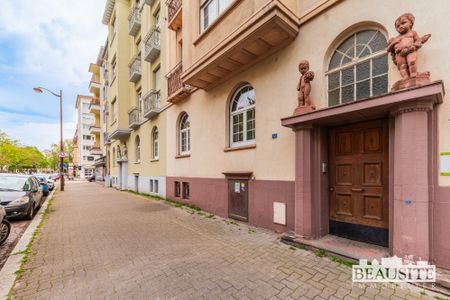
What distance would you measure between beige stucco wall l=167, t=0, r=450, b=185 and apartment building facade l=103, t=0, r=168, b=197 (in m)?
3.89

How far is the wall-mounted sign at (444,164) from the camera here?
11.0 feet

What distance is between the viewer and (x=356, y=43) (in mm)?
4617

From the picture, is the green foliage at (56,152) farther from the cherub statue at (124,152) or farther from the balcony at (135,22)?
the balcony at (135,22)

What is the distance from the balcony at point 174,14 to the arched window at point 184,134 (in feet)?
13.9

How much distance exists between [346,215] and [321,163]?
1.22m

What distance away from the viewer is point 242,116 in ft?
23.6

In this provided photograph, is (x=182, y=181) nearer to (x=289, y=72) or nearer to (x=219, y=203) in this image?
(x=219, y=203)

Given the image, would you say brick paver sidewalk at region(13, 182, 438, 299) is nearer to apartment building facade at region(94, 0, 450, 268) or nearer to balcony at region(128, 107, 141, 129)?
apartment building facade at region(94, 0, 450, 268)

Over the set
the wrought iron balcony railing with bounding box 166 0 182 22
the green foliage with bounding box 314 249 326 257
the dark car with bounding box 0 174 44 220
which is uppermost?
the wrought iron balcony railing with bounding box 166 0 182 22

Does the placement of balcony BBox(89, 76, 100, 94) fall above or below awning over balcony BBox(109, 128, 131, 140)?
above

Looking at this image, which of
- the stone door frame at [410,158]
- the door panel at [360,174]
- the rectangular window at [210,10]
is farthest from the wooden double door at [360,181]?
the rectangular window at [210,10]

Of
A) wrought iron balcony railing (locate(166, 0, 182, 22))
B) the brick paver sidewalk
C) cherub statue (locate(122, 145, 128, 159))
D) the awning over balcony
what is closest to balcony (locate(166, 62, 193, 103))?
wrought iron balcony railing (locate(166, 0, 182, 22))

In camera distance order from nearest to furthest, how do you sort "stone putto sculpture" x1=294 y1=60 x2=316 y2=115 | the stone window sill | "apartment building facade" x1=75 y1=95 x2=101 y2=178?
"stone putto sculpture" x1=294 y1=60 x2=316 y2=115
the stone window sill
"apartment building facade" x1=75 y1=95 x2=101 y2=178

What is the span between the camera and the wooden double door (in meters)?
4.21
